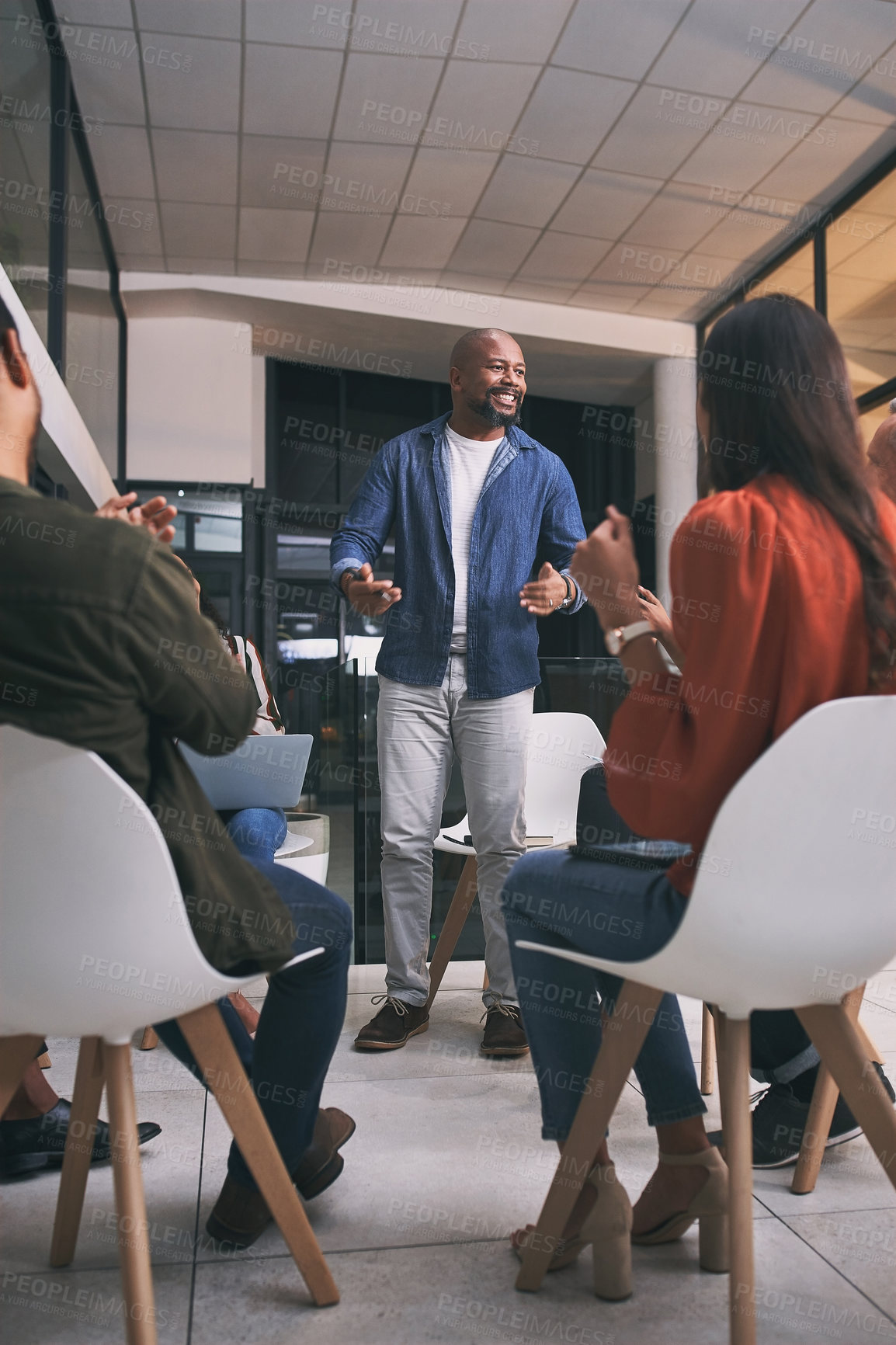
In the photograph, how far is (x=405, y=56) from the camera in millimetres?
4656

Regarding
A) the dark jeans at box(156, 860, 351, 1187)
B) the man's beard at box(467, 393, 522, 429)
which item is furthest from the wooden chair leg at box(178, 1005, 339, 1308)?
the man's beard at box(467, 393, 522, 429)

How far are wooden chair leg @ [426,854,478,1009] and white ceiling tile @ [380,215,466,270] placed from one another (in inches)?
191

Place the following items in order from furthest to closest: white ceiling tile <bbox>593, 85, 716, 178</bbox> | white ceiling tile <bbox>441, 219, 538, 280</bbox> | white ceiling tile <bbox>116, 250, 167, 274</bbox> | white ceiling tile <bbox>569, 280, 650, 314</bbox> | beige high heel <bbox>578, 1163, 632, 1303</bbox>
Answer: white ceiling tile <bbox>569, 280, 650, 314</bbox> < white ceiling tile <bbox>116, 250, 167, 274</bbox> < white ceiling tile <bbox>441, 219, 538, 280</bbox> < white ceiling tile <bbox>593, 85, 716, 178</bbox> < beige high heel <bbox>578, 1163, 632, 1303</bbox>

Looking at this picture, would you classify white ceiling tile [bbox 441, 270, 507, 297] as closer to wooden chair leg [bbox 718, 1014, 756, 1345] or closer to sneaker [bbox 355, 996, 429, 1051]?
sneaker [bbox 355, 996, 429, 1051]

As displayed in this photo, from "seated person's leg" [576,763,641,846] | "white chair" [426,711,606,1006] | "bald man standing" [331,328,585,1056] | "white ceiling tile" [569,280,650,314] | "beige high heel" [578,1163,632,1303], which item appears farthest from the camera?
"white ceiling tile" [569,280,650,314]

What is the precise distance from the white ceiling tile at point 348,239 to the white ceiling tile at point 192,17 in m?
1.52

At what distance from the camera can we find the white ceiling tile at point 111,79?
4543mm

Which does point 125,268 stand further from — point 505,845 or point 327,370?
point 505,845

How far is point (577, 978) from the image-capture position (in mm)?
1250

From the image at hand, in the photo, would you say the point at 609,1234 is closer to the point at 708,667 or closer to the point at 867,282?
the point at 708,667

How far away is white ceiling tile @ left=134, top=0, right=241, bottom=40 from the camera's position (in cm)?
432

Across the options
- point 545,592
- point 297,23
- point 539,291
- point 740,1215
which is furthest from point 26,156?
point 740,1215

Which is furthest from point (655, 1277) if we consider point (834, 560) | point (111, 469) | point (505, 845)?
point (111, 469)

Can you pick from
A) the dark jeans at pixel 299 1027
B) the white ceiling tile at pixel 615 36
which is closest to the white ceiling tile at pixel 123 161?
the white ceiling tile at pixel 615 36
